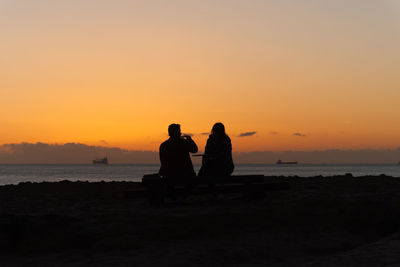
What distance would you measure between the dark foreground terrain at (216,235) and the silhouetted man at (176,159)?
693mm

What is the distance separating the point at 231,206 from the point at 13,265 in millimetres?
4834

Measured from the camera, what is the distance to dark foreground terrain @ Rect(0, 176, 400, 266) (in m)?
6.81

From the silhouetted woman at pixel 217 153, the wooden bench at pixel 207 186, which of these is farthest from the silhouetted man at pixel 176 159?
the silhouetted woman at pixel 217 153

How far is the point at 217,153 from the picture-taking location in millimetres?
11227

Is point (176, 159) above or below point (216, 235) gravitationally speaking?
above

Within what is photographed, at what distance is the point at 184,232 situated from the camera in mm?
8250

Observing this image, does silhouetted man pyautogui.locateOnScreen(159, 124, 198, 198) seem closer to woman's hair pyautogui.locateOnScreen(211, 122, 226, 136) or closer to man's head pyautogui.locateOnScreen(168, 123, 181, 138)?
man's head pyautogui.locateOnScreen(168, 123, 181, 138)

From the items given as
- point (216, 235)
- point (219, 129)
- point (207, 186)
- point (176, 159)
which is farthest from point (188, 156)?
point (216, 235)

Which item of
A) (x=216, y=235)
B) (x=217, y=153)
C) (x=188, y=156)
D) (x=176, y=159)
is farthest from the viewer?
(x=217, y=153)

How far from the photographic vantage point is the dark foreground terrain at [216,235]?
22.3 feet

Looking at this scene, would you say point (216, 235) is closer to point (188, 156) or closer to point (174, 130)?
point (188, 156)

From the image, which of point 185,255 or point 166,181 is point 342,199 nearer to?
point 166,181

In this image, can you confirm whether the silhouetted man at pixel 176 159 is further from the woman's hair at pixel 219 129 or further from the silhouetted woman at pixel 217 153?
the woman's hair at pixel 219 129

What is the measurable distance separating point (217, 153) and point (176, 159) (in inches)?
40.4
